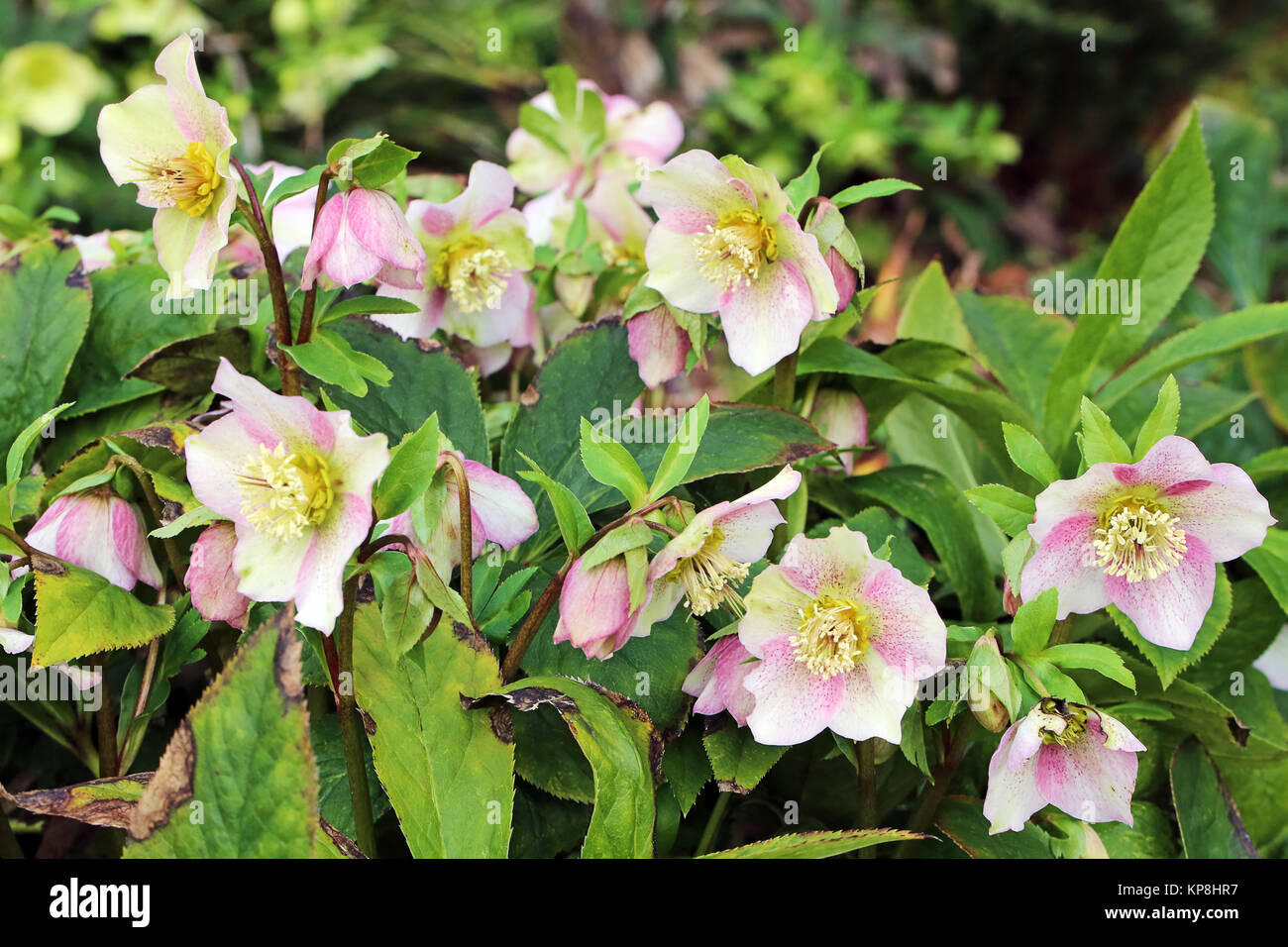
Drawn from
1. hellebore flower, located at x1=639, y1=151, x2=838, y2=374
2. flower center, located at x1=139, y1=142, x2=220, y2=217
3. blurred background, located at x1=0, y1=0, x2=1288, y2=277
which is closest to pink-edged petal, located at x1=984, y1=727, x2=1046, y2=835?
hellebore flower, located at x1=639, y1=151, x2=838, y2=374

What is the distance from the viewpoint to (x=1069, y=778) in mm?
497

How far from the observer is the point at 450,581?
21.0 inches

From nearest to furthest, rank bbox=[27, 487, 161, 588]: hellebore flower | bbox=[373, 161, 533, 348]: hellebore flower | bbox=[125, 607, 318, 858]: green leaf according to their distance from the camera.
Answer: bbox=[125, 607, 318, 858]: green leaf
bbox=[27, 487, 161, 588]: hellebore flower
bbox=[373, 161, 533, 348]: hellebore flower

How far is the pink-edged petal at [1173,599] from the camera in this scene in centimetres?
51

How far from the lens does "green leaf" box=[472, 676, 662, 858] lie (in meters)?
0.46

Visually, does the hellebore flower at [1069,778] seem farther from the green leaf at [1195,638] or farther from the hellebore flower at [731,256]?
the hellebore flower at [731,256]

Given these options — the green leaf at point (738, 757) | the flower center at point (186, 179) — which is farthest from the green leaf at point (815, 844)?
the flower center at point (186, 179)

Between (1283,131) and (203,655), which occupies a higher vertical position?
(1283,131)

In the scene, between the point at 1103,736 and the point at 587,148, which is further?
the point at 587,148

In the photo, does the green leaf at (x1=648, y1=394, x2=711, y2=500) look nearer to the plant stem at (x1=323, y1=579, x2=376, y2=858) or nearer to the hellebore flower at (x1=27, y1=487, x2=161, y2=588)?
the plant stem at (x1=323, y1=579, x2=376, y2=858)

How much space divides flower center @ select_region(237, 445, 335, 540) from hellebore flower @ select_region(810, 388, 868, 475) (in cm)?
29
